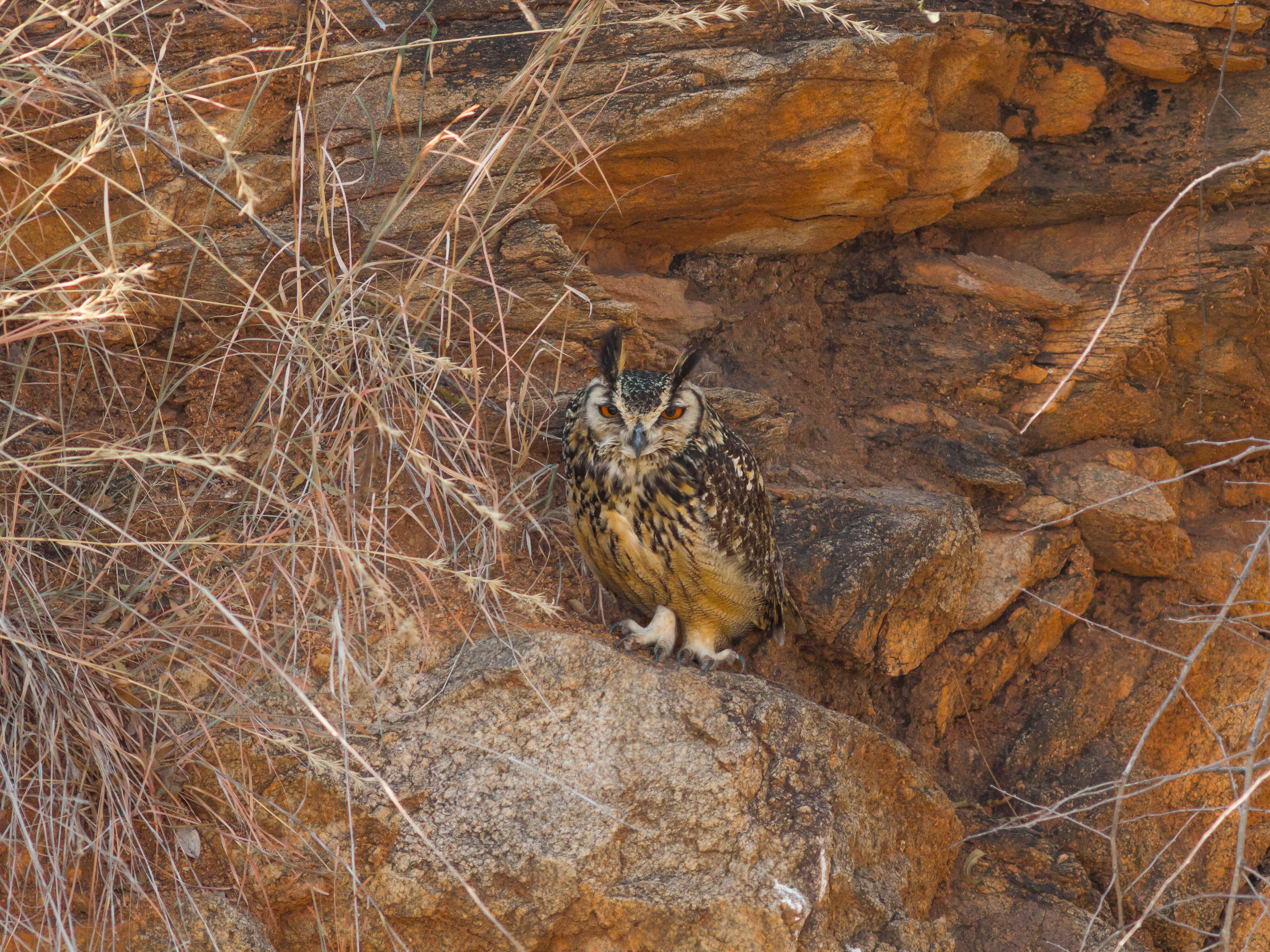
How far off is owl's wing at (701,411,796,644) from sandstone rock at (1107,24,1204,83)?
1.86 metres

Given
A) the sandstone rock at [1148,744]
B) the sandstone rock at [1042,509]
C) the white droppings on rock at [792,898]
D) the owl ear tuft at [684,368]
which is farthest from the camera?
the sandstone rock at [1042,509]

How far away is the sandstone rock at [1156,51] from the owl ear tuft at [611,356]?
2.01 m

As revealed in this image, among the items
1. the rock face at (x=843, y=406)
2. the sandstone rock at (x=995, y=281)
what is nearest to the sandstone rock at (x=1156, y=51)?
the rock face at (x=843, y=406)

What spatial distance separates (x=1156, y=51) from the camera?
3.31 meters

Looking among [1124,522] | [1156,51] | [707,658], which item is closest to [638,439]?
[707,658]

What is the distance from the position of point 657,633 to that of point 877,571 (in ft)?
2.30

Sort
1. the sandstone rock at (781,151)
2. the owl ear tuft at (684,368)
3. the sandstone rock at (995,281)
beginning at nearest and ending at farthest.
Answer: the owl ear tuft at (684,368) < the sandstone rock at (781,151) < the sandstone rock at (995,281)

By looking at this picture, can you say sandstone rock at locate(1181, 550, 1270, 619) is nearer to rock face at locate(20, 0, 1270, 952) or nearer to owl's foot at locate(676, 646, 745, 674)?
rock face at locate(20, 0, 1270, 952)

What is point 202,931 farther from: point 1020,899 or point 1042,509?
point 1042,509

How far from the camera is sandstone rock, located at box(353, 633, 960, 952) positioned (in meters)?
2.19

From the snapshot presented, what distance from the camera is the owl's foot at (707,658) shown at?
2.85 m

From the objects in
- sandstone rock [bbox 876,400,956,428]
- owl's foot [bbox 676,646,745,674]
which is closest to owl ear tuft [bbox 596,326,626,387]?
owl's foot [bbox 676,646,745,674]

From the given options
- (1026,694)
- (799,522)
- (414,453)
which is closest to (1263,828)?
(1026,694)

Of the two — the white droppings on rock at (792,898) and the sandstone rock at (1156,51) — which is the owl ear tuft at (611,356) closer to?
the white droppings on rock at (792,898)
